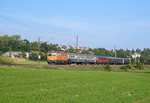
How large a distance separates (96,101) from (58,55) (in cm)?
4210

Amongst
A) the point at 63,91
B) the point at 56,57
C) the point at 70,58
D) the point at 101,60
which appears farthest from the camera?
the point at 101,60

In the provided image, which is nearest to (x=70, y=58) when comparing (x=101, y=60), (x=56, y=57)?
(x=56, y=57)

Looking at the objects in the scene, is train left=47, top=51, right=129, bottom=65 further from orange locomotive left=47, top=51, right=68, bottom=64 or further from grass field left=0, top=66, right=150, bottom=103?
grass field left=0, top=66, right=150, bottom=103

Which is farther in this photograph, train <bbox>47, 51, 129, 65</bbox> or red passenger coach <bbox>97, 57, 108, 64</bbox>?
red passenger coach <bbox>97, 57, 108, 64</bbox>

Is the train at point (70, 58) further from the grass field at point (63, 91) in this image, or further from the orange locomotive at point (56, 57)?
the grass field at point (63, 91)

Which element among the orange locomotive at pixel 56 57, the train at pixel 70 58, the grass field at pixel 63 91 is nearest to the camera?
the grass field at pixel 63 91

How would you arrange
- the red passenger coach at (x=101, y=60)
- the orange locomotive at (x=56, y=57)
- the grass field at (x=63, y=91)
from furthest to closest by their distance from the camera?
the red passenger coach at (x=101, y=60), the orange locomotive at (x=56, y=57), the grass field at (x=63, y=91)

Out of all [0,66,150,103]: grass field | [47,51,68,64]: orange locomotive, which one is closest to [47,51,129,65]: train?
[47,51,68,64]: orange locomotive

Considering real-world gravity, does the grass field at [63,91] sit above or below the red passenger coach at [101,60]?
below

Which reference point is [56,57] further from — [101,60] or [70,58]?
[101,60]

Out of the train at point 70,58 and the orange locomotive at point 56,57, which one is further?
the train at point 70,58

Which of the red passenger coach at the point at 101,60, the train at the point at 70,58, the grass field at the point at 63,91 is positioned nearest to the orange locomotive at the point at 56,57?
the train at the point at 70,58

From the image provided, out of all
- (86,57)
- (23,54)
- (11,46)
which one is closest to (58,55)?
(86,57)

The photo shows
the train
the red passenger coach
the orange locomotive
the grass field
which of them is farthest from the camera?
the red passenger coach
